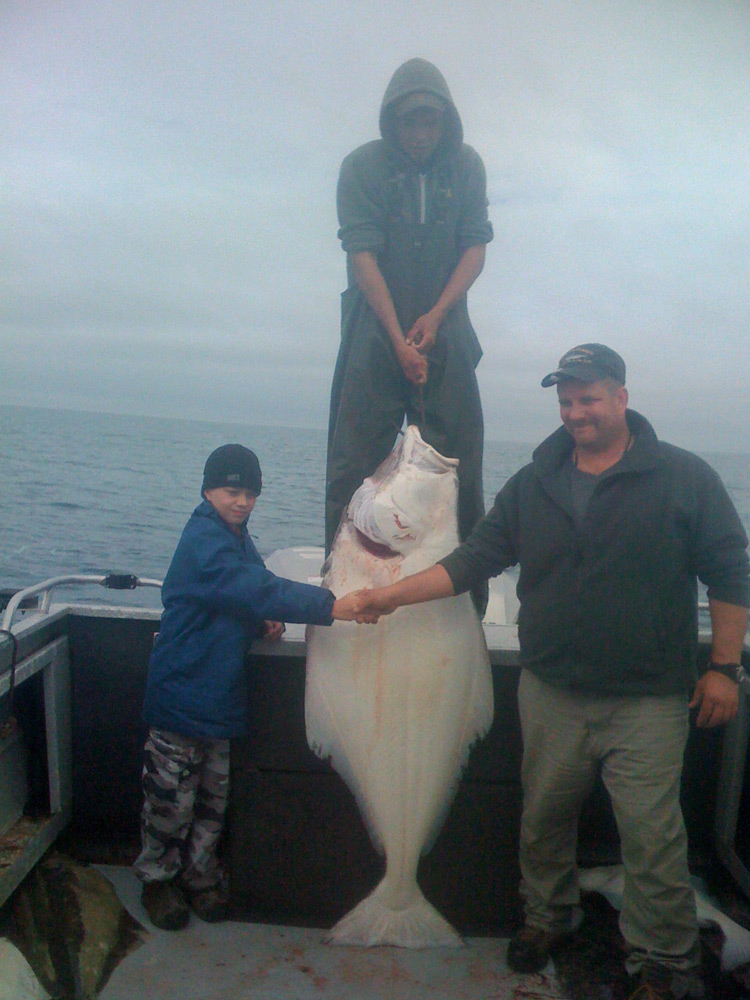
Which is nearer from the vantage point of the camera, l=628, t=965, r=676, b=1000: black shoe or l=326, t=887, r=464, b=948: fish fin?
l=628, t=965, r=676, b=1000: black shoe

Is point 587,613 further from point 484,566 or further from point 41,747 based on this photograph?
point 41,747

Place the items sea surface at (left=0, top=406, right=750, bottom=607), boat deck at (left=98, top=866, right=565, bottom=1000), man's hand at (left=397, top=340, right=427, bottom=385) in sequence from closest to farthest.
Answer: boat deck at (left=98, top=866, right=565, bottom=1000)
man's hand at (left=397, top=340, right=427, bottom=385)
sea surface at (left=0, top=406, right=750, bottom=607)

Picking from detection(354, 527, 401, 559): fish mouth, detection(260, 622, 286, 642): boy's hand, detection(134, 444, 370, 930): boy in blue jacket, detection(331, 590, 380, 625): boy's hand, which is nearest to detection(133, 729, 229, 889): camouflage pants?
detection(134, 444, 370, 930): boy in blue jacket

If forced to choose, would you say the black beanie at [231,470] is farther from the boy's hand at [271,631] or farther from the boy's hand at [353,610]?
the boy's hand at [353,610]

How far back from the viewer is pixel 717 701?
2.54 metres

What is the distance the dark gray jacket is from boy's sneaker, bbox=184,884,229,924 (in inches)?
59.0

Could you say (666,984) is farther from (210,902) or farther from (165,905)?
(165,905)

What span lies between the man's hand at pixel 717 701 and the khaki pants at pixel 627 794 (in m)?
0.07

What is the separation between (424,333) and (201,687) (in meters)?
1.57

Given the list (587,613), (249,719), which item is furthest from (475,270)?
(249,719)

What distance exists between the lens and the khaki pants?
8.21 feet

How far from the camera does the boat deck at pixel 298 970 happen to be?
104 inches

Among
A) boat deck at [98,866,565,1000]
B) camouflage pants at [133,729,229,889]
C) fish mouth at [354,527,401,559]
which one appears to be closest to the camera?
boat deck at [98,866,565,1000]

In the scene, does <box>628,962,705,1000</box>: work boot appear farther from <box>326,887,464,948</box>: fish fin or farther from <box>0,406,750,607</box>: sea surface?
<box>0,406,750,607</box>: sea surface
